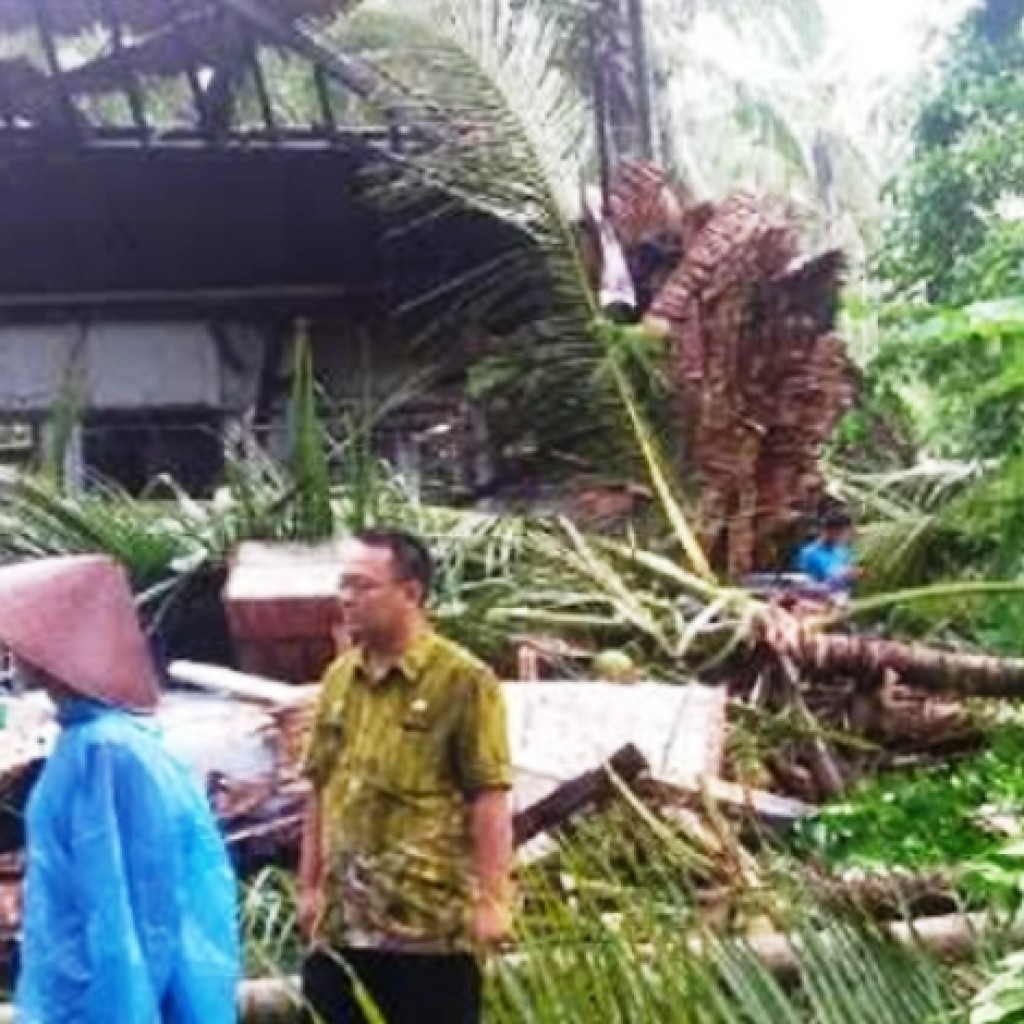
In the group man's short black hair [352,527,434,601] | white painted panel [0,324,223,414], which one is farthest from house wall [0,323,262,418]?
man's short black hair [352,527,434,601]

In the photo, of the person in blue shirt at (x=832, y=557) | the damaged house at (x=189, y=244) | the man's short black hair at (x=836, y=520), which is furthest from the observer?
the damaged house at (x=189, y=244)

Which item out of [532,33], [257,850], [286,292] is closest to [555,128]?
[532,33]

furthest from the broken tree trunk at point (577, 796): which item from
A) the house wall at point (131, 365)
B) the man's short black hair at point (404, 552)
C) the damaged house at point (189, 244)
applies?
the house wall at point (131, 365)

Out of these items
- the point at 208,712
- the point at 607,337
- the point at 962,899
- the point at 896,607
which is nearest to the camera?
the point at 962,899

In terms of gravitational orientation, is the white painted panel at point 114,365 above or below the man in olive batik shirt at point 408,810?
above

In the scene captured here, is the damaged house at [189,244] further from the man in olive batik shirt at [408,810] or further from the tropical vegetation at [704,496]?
the man in olive batik shirt at [408,810]

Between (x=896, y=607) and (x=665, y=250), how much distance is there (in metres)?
3.02

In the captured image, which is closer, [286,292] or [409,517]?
[409,517]

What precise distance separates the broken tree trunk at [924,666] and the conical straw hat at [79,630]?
11.6 feet

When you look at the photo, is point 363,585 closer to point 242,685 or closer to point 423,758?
point 423,758

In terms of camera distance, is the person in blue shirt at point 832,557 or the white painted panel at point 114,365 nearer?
the person in blue shirt at point 832,557

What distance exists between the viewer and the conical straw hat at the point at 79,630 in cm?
387

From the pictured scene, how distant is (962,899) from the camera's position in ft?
11.6

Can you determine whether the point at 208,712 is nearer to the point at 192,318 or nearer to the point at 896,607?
the point at 896,607
